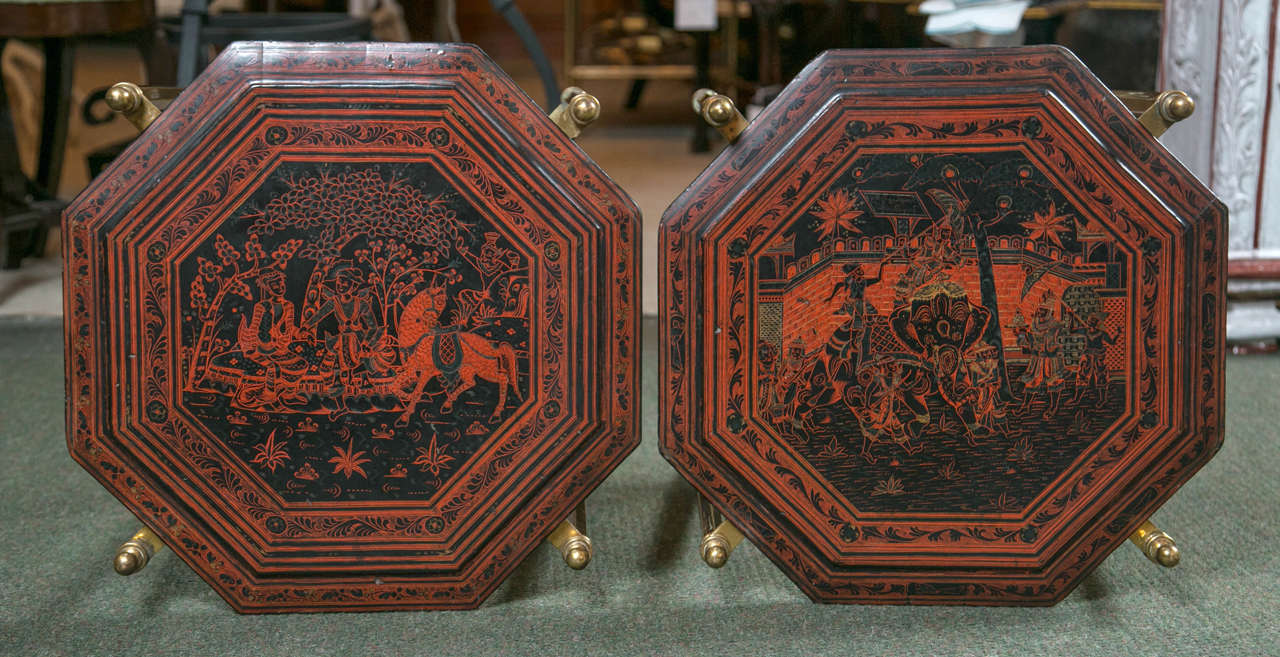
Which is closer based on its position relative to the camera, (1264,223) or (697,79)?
(1264,223)

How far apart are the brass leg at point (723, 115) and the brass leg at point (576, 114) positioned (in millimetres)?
106

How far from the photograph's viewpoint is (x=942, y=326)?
1.20m

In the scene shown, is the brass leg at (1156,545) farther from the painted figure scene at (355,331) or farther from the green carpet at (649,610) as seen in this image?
the painted figure scene at (355,331)

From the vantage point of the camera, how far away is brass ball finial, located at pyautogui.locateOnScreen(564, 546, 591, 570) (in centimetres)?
119

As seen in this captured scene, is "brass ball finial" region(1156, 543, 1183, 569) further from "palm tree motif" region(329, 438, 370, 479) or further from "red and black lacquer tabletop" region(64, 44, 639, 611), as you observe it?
"palm tree motif" region(329, 438, 370, 479)

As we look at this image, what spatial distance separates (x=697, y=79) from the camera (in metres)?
4.98

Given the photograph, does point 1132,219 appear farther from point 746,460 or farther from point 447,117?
point 447,117

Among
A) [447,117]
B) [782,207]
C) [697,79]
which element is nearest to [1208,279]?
[782,207]

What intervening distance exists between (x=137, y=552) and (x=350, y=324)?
1.02ft

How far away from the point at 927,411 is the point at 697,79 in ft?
12.9

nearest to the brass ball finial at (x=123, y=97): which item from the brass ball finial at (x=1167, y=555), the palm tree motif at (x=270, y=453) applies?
the palm tree motif at (x=270, y=453)

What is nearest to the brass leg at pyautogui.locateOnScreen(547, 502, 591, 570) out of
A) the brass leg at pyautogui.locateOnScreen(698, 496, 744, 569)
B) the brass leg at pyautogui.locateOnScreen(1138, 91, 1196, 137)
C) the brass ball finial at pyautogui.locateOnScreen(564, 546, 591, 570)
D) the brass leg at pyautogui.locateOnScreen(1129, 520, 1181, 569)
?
the brass ball finial at pyautogui.locateOnScreen(564, 546, 591, 570)

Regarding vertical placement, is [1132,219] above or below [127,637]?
above

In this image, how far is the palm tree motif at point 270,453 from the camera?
1206mm
